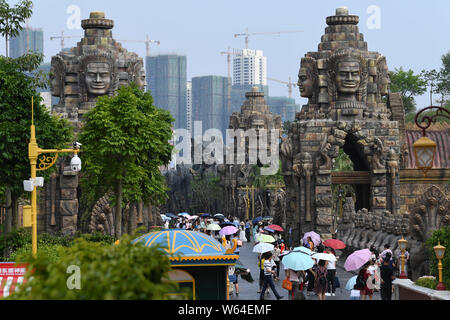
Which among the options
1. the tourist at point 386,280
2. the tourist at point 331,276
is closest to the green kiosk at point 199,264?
the tourist at point 386,280

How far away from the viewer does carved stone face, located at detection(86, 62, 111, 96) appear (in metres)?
45.0

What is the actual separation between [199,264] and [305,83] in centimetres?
2619

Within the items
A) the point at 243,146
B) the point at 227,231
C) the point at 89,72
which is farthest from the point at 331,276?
the point at 243,146

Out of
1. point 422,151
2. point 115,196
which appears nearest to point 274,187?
point 115,196

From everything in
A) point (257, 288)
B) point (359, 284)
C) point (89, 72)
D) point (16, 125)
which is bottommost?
point (257, 288)

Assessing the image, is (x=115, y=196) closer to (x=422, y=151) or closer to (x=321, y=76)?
(x=321, y=76)

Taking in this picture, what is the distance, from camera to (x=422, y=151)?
59.0ft

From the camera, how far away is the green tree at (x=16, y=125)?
97.1 ft

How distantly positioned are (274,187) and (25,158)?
141 feet

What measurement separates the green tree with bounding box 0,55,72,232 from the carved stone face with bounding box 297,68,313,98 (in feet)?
61.1

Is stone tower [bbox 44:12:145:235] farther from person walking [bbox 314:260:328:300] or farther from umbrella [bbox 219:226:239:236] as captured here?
person walking [bbox 314:260:328:300]

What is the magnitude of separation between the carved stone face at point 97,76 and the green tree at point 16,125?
13.4 metres

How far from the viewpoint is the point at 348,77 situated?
46000 mm

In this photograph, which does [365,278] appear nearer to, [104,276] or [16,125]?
[16,125]
